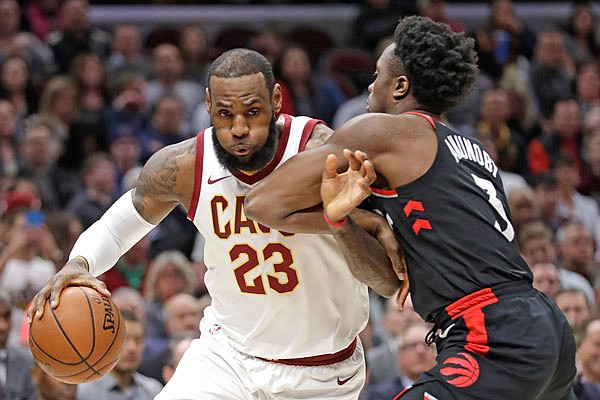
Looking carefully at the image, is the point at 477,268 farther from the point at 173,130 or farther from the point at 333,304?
the point at 173,130

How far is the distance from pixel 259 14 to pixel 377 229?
9.35 m

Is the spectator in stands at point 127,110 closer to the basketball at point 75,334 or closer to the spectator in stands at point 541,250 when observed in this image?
the spectator in stands at point 541,250

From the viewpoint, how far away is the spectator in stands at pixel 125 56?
11547mm

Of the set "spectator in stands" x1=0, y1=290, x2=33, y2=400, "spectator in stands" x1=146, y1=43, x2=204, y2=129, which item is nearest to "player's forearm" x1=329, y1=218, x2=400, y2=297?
"spectator in stands" x1=0, y1=290, x2=33, y2=400

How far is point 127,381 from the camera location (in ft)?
24.4

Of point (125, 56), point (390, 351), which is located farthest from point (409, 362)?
point (125, 56)

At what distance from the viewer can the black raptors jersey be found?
4.27m

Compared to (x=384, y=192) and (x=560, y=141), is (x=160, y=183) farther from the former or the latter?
(x=560, y=141)

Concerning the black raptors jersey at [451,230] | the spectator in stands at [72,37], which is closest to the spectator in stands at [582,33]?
the spectator in stands at [72,37]

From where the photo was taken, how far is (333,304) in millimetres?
5027

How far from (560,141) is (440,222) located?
315 inches

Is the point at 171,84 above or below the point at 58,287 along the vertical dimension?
below

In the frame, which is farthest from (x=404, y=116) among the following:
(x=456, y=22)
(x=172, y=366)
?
(x=456, y=22)

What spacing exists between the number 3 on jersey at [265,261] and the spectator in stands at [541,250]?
4626 millimetres
